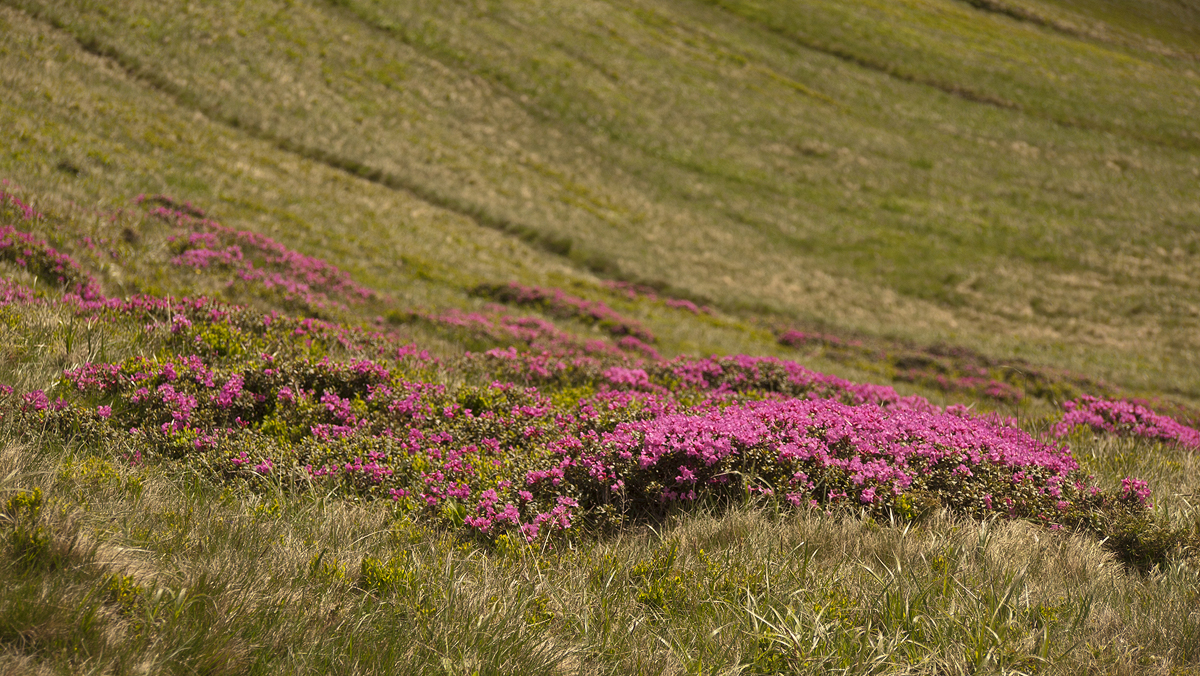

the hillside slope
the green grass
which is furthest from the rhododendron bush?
the hillside slope

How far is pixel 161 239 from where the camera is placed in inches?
517

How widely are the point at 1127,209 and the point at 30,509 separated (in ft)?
188

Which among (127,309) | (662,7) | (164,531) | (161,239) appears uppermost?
(662,7)

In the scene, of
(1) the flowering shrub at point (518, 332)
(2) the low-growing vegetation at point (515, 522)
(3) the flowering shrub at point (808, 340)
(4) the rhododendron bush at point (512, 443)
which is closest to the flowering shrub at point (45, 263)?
(2) the low-growing vegetation at point (515, 522)

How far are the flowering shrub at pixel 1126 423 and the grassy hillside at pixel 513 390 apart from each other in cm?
7

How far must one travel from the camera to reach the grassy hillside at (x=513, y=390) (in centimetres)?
342

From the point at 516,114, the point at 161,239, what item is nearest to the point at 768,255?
the point at 516,114

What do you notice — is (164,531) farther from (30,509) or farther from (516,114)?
(516,114)

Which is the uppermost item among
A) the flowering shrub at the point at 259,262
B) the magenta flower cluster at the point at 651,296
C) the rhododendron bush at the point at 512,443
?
the rhododendron bush at the point at 512,443

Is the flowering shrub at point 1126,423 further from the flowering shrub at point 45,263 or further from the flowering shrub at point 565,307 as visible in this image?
the flowering shrub at point 45,263

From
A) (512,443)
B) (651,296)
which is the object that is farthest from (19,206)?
(651,296)

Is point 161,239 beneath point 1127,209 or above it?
beneath

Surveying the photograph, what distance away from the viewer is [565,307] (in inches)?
770

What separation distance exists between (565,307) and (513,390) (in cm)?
1222
